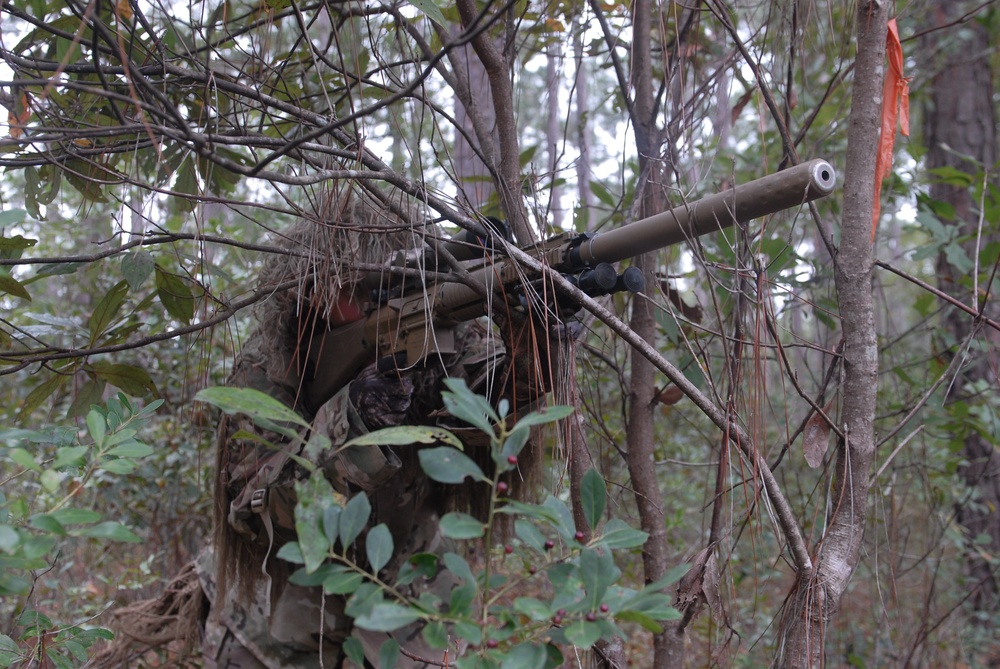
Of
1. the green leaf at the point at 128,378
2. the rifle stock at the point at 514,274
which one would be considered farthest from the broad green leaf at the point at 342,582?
the green leaf at the point at 128,378

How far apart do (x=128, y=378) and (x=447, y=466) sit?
135 cm

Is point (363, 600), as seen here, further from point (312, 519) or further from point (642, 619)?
point (642, 619)

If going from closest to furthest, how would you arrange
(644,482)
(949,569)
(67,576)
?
1. (644,482)
2. (67,576)
3. (949,569)

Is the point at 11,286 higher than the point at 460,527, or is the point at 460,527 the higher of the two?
the point at 11,286

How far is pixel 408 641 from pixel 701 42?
93.0 inches

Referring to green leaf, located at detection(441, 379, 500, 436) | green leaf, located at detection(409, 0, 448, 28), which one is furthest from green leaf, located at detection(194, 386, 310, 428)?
green leaf, located at detection(409, 0, 448, 28)

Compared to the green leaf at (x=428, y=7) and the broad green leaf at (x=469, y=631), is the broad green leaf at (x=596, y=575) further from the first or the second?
the green leaf at (x=428, y=7)

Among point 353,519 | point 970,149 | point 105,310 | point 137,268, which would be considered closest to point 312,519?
point 353,519

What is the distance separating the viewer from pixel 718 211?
1350mm

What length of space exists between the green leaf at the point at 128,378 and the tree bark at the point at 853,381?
1611 mm

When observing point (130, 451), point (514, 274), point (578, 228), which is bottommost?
point (130, 451)

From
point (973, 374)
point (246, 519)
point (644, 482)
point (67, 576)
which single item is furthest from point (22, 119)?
point (973, 374)

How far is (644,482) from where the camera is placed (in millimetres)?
2012

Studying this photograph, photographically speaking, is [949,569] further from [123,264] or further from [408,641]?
[123,264]
